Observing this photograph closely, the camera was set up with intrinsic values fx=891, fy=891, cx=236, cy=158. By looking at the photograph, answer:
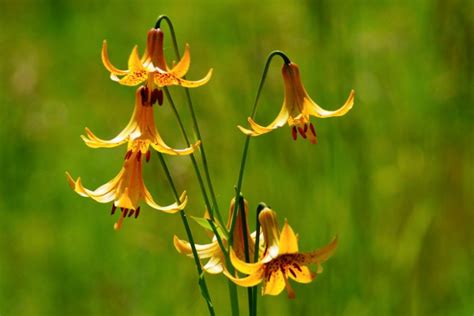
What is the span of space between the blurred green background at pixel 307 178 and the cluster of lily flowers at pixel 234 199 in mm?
446

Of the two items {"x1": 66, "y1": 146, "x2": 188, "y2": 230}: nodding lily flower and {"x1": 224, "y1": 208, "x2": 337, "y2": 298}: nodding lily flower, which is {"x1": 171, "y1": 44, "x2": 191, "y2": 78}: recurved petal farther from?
{"x1": 224, "y1": 208, "x2": 337, "y2": 298}: nodding lily flower

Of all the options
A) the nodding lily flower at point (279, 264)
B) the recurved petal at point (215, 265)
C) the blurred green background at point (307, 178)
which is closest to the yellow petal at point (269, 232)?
the nodding lily flower at point (279, 264)

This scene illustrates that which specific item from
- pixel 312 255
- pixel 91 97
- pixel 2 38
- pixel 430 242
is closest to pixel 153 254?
pixel 430 242

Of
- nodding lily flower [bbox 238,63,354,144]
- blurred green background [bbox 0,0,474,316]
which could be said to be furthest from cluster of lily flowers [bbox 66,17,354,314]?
blurred green background [bbox 0,0,474,316]

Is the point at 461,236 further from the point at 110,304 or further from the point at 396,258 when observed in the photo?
the point at 110,304

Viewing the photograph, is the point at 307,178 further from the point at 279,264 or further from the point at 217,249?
the point at 279,264

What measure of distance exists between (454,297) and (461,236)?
0.28m

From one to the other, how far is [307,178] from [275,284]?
79 centimetres

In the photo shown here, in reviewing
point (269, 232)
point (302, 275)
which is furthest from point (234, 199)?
point (302, 275)

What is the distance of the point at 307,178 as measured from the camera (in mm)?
2613

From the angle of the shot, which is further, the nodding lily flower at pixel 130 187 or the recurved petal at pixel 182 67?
the nodding lily flower at pixel 130 187

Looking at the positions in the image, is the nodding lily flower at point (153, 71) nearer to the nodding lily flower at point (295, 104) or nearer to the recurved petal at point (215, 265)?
the nodding lily flower at point (295, 104)

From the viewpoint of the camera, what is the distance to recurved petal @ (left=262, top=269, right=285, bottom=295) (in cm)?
184

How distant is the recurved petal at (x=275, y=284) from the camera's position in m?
1.84
